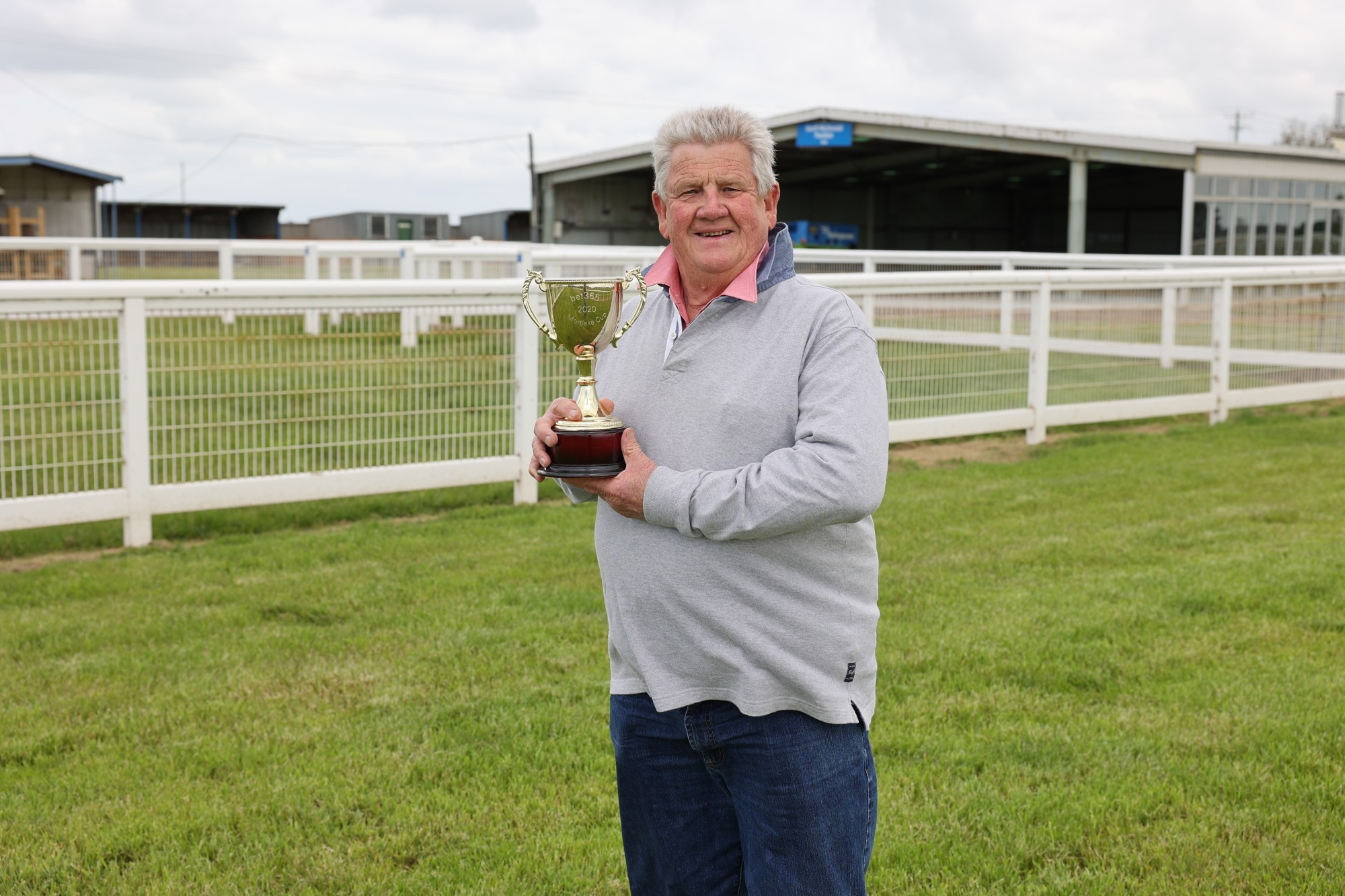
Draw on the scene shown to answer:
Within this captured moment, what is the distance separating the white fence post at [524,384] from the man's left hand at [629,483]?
204 inches

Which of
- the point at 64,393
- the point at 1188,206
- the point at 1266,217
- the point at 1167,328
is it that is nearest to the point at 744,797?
the point at 64,393

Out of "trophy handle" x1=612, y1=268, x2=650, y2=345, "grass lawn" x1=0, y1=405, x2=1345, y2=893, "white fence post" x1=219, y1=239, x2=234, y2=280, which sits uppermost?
"white fence post" x1=219, y1=239, x2=234, y2=280

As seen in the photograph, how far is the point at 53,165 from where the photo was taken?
1652 inches

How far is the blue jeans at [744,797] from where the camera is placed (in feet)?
6.87

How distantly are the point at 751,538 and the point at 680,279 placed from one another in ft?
1.66

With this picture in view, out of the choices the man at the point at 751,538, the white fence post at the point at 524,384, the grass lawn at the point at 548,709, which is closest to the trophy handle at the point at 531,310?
the man at the point at 751,538

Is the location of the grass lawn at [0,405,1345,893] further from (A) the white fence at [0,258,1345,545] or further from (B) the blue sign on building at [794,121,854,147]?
(B) the blue sign on building at [794,121,854,147]

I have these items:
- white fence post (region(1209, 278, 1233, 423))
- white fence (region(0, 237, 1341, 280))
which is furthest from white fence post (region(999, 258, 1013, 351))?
white fence (region(0, 237, 1341, 280))

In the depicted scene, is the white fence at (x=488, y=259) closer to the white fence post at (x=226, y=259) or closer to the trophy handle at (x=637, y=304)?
the white fence post at (x=226, y=259)

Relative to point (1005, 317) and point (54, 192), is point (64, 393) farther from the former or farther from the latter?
point (54, 192)

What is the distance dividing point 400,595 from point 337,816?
6.90ft

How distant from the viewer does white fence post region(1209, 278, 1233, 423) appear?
10.6m

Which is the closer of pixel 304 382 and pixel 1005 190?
pixel 304 382

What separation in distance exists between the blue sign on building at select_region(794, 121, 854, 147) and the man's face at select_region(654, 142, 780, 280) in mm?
31752
